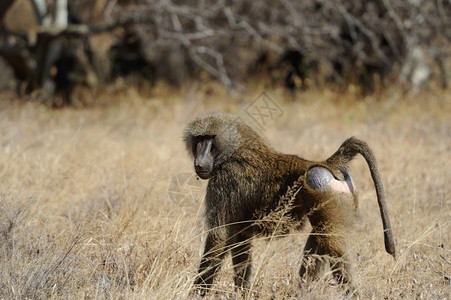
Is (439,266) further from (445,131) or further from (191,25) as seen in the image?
(191,25)

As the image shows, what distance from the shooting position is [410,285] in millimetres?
2996

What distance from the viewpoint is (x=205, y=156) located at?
10.7 ft

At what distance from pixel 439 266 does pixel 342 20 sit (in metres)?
7.39

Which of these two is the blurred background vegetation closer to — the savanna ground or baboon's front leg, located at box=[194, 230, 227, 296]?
the savanna ground

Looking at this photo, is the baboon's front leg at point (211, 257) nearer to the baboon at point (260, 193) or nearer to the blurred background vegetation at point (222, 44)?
the baboon at point (260, 193)

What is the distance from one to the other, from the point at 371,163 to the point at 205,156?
96cm

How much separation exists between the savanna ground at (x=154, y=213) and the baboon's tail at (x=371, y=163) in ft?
1.02

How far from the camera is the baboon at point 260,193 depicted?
2904 mm

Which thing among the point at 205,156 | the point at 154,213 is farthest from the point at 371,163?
the point at 154,213

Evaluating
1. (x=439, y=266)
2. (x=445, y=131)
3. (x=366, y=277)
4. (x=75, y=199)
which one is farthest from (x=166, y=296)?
(x=445, y=131)

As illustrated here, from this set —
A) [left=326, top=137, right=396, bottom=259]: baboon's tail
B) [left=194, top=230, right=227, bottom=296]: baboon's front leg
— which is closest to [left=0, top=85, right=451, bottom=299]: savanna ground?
[left=194, top=230, right=227, bottom=296]: baboon's front leg

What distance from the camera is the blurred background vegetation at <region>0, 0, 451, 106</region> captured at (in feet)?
28.7

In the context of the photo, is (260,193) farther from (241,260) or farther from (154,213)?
(154,213)

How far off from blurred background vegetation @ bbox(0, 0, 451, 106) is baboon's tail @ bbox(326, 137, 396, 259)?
5480mm
